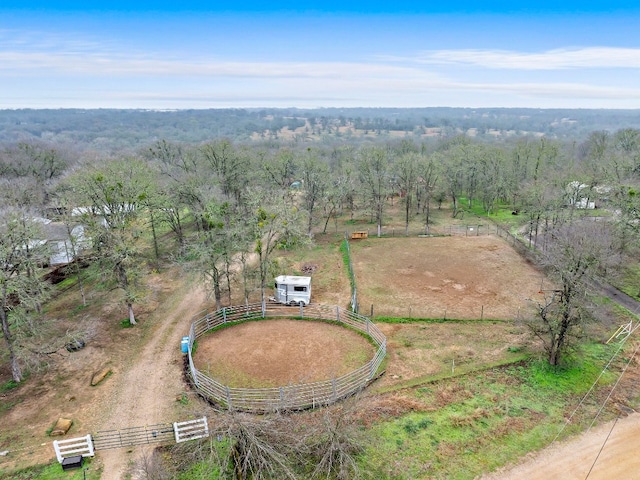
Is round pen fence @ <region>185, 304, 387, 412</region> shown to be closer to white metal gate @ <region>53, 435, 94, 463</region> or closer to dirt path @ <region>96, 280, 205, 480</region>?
dirt path @ <region>96, 280, 205, 480</region>

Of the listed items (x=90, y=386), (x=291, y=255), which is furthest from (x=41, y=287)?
(x=291, y=255)

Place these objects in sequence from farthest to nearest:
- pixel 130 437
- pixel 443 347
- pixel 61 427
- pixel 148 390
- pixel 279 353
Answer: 1. pixel 443 347
2. pixel 279 353
3. pixel 148 390
4. pixel 61 427
5. pixel 130 437

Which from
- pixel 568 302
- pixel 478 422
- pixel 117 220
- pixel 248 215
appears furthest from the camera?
pixel 248 215

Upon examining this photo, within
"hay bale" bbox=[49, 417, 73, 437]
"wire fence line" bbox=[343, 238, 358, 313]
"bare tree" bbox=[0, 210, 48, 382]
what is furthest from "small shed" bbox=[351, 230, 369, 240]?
"hay bale" bbox=[49, 417, 73, 437]

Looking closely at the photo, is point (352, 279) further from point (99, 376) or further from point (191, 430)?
point (99, 376)

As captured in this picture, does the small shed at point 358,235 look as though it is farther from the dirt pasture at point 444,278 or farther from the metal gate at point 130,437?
the metal gate at point 130,437

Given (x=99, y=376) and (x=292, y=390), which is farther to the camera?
(x=99, y=376)

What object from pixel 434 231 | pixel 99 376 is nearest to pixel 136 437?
pixel 99 376

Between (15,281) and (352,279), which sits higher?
(15,281)
